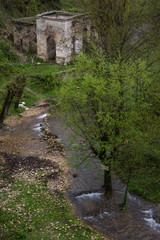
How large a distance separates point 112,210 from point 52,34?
74.8ft

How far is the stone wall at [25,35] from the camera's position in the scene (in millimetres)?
30453

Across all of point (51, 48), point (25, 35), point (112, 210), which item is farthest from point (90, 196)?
point (25, 35)

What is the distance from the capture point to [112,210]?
459 inches

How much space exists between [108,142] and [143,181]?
250 cm

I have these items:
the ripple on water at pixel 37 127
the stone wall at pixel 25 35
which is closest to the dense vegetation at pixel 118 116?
the ripple on water at pixel 37 127

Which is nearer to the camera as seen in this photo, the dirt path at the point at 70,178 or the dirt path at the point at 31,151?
the dirt path at the point at 70,178

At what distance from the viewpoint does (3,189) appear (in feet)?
38.2

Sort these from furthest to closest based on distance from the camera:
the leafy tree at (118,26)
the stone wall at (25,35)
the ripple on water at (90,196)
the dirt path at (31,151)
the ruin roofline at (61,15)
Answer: the stone wall at (25,35) → the ruin roofline at (61,15) → the leafy tree at (118,26) → the dirt path at (31,151) → the ripple on water at (90,196)

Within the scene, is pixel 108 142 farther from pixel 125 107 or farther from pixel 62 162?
pixel 62 162

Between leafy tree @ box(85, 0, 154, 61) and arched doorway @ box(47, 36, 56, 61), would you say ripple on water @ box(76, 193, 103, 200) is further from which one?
arched doorway @ box(47, 36, 56, 61)

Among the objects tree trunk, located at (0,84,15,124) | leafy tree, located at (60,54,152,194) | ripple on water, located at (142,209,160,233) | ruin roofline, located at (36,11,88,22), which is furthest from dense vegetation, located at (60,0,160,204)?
ruin roofline, located at (36,11,88,22)

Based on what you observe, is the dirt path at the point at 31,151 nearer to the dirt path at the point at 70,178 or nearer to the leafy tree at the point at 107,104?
the dirt path at the point at 70,178

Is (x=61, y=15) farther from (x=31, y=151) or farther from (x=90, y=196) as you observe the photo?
(x=90, y=196)

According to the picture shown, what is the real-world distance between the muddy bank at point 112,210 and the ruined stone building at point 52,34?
16.7 metres
